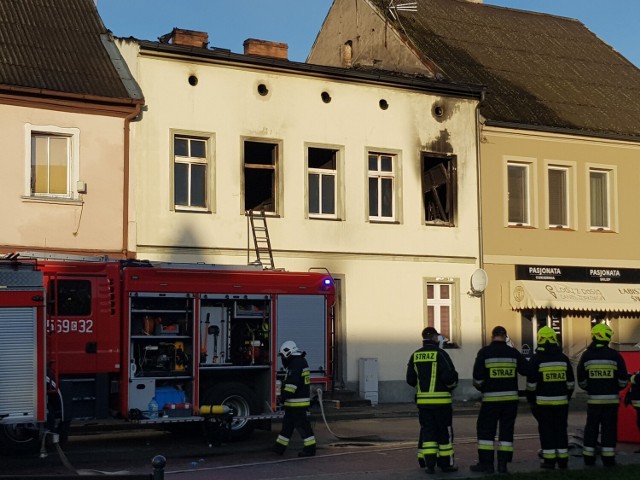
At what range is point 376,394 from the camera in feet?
78.7

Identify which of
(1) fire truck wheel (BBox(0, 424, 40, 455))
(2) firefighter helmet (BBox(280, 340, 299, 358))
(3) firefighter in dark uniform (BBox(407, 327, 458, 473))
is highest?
(2) firefighter helmet (BBox(280, 340, 299, 358))

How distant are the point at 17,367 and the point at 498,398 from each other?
631 cm

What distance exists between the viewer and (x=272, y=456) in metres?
15.3

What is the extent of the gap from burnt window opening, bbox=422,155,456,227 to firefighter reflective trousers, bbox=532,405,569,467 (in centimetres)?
1236

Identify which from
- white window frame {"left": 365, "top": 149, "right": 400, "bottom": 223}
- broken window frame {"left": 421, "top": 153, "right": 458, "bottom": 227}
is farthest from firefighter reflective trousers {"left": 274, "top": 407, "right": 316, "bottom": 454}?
broken window frame {"left": 421, "top": 153, "right": 458, "bottom": 227}

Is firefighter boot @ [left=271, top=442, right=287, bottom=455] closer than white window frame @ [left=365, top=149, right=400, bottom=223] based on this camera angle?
Yes

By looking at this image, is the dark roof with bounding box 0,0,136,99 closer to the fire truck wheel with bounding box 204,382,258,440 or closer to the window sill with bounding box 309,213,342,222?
the window sill with bounding box 309,213,342,222

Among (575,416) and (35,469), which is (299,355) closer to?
(35,469)

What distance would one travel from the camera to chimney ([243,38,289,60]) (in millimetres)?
25375

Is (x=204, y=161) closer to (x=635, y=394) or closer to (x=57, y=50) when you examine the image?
(x=57, y=50)

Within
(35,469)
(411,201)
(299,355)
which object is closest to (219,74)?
(411,201)

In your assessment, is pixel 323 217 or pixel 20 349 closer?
pixel 20 349

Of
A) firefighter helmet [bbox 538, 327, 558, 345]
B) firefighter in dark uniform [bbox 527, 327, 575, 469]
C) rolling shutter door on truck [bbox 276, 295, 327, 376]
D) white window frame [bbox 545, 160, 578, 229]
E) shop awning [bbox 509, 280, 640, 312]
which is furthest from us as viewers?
white window frame [bbox 545, 160, 578, 229]

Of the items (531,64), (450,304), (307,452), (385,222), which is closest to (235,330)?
(307,452)
